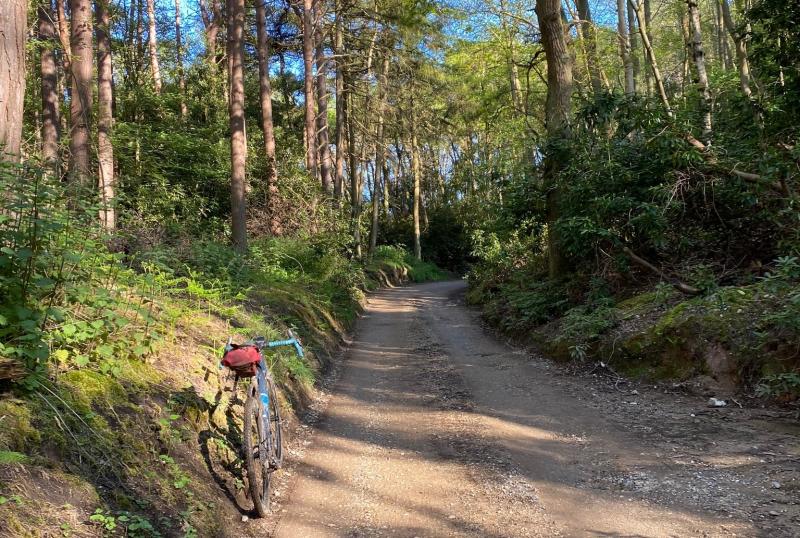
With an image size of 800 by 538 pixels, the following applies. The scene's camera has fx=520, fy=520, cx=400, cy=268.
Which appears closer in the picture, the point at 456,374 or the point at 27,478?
the point at 27,478

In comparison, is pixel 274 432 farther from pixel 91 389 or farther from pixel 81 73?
pixel 81 73

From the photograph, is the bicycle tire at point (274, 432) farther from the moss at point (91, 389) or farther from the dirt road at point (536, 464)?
the moss at point (91, 389)

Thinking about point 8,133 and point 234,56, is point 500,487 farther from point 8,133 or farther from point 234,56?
point 234,56

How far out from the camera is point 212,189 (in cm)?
1620

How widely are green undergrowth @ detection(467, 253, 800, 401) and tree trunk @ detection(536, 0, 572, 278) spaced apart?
1.68 meters

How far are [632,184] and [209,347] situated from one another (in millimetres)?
7734

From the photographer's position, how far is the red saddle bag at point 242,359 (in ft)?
13.3

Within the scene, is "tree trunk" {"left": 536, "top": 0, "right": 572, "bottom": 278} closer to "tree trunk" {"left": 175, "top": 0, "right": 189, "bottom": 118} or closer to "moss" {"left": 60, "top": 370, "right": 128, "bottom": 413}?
"moss" {"left": 60, "top": 370, "right": 128, "bottom": 413}

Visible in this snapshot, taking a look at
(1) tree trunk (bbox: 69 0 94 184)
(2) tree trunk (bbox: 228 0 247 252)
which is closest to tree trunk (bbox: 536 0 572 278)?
(2) tree trunk (bbox: 228 0 247 252)

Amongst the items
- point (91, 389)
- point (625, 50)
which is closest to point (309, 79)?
point (625, 50)

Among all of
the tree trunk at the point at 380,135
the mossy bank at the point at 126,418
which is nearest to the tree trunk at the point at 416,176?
the tree trunk at the point at 380,135

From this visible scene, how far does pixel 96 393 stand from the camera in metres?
3.64

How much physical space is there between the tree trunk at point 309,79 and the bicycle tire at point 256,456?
14.6 meters

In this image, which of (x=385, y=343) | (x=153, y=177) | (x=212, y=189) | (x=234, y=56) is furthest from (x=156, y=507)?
(x=212, y=189)
